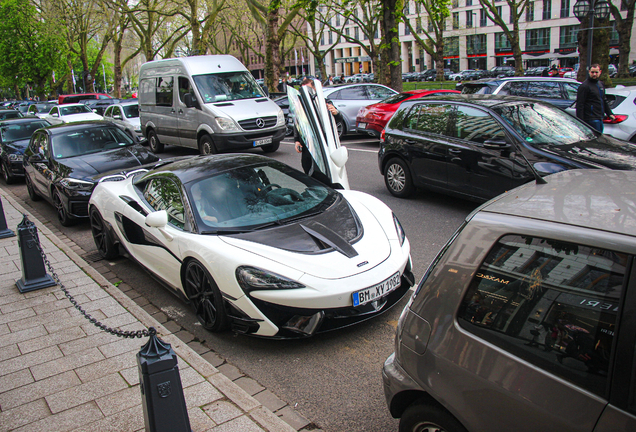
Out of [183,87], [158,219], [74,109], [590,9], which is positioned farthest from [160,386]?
[74,109]

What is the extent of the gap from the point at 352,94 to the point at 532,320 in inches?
580

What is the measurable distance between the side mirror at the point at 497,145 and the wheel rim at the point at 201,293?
415cm

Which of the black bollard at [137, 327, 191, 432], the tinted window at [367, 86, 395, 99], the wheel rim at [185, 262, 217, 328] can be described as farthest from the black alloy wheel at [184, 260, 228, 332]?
the tinted window at [367, 86, 395, 99]

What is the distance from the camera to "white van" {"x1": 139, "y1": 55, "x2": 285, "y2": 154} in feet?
41.8

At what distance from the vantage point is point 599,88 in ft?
30.0

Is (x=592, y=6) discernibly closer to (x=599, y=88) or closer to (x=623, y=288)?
(x=599, y=88)

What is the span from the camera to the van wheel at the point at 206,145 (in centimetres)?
1296

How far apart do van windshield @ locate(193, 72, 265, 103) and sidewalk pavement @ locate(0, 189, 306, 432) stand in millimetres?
8508

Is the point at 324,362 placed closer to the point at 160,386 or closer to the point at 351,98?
the point at 160,386

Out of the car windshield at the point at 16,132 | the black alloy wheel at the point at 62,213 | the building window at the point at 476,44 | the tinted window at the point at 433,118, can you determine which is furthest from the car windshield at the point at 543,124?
the building window at the point at 476,44

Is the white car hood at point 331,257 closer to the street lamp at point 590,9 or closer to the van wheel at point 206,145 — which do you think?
the van wheel at point 206,145

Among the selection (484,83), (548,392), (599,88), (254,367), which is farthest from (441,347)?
(484,83)

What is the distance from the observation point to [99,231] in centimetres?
665

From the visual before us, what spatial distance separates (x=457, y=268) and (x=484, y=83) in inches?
518
